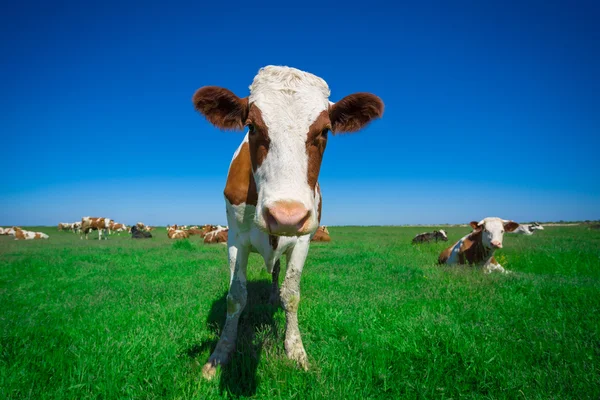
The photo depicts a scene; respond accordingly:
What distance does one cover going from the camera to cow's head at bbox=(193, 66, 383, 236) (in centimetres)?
209

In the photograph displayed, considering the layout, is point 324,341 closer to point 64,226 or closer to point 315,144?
point 315,144

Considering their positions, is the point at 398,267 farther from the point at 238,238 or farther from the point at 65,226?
the point at 65,226

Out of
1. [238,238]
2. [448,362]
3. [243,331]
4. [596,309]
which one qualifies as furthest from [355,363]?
[596,309]

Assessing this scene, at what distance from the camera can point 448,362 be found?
9.80ft

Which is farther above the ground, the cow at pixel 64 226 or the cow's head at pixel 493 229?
the cow's head at pixel 493 229

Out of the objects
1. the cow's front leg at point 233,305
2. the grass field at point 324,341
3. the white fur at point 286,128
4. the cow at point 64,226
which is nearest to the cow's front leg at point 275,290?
the grass field at point 324,341

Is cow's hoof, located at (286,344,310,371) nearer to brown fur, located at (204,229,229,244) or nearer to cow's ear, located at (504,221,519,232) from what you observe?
cow's ear, located at (504,221,519,232)

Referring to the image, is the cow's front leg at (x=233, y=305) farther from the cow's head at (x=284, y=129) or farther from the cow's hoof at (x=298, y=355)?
the cow's head at (x=284, y=129)

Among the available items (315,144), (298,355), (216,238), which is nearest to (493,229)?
(298,355)

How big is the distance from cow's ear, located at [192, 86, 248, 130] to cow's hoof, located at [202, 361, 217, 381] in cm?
235

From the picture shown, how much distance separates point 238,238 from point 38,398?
2102 millimetres

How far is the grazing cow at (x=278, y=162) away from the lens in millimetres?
2148

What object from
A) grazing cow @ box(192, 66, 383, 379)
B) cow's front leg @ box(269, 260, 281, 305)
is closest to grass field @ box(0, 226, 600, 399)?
cow's front leg @ box(269, 260, 281, 305)

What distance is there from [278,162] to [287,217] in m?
0.49
